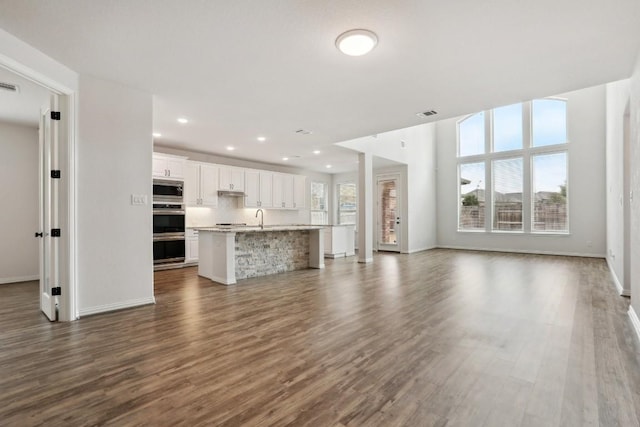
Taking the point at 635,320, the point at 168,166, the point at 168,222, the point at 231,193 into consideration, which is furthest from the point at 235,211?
the point at 635,320

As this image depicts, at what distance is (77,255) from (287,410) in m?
2.98

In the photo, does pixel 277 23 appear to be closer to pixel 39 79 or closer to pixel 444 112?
pixel 39 79

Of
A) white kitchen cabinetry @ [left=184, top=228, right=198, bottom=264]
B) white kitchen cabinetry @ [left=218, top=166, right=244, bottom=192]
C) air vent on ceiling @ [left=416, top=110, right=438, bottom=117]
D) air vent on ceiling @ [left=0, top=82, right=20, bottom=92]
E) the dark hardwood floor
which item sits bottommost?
the dark hardwood floor

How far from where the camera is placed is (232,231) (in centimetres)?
492

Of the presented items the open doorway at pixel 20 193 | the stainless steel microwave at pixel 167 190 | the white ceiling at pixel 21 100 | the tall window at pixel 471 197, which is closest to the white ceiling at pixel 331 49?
the white ceiling at pixel 21 100

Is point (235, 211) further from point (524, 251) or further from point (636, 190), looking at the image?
point (524, 251)

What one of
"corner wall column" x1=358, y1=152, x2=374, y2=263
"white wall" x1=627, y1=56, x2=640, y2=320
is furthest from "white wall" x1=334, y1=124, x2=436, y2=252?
"white wall" x1=627, y1=56, x2=640, y2=320

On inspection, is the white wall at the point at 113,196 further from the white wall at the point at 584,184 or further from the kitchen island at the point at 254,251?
the white wall at the point at 584,184

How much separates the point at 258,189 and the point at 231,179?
865 millimetres

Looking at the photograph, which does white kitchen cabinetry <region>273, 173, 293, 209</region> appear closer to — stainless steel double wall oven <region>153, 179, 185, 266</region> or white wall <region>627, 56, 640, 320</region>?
stainless steel double wall oven <region>153, 179, 185, 266</region>

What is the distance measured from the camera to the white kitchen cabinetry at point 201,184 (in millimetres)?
6957

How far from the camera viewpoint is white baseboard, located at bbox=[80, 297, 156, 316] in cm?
332

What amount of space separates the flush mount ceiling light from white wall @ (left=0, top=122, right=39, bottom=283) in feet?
19.6

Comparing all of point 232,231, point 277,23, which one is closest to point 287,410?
point 277,23
